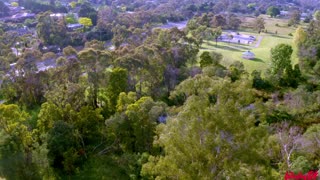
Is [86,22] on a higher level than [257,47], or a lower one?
higher

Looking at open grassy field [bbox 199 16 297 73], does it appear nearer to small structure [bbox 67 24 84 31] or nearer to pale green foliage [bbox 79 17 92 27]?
pale green foliage [bbox 79 17 92 27]

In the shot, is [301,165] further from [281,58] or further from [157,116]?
[281,58]

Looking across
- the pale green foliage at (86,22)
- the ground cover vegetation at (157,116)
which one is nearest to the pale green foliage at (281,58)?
the ground cover vegetation at (157,116)

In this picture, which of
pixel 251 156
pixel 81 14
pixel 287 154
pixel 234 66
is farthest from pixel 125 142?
pixel 81 14

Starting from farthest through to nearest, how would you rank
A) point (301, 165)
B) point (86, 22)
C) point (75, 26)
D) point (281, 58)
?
point (75, 26), point (86, 22), point (281, 58), point (301, 165)

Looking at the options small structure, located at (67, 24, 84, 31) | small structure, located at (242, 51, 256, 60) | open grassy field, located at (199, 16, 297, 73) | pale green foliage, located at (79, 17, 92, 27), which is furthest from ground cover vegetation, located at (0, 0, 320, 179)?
pale green foliage, located at (79, 17, 92, 27)

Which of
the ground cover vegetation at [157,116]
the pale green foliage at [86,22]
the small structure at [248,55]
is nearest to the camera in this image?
the ground cover vegetation at [157,116]

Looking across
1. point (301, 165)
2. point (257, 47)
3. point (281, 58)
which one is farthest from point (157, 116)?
point (257, 47)

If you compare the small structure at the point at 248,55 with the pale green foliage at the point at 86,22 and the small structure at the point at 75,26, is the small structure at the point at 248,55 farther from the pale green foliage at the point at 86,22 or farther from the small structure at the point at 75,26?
the small structure at the point at 75,26

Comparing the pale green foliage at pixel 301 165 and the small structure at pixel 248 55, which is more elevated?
the pale green foliage at pixel 301 165
